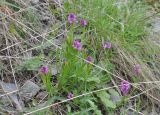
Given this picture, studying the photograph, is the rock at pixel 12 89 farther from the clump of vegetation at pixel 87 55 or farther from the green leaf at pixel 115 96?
the green leaf at pixel 115 96

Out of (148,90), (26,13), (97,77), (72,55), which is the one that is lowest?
(148,90)

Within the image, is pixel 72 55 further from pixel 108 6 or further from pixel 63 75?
pixel 108 6

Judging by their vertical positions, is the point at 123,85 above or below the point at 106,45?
below

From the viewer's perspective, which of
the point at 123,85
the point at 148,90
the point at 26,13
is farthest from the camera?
the point at 26,13

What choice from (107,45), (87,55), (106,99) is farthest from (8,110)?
(107,45)

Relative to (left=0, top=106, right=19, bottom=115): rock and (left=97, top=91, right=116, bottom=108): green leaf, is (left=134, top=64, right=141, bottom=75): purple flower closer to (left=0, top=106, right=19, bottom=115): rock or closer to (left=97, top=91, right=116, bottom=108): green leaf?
(left=97, top=91, right=116, bottom=108): green leaf

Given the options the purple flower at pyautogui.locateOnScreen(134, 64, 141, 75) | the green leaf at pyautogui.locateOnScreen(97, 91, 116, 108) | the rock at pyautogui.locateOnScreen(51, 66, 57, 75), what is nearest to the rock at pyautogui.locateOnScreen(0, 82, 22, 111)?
the rock at pyautogui.locateOnScreen(51, 66, 57, 75)

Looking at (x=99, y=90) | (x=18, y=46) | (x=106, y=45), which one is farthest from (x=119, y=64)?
(x=18, y=46)
